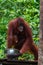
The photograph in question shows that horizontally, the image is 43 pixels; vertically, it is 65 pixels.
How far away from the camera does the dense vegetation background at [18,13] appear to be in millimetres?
5923

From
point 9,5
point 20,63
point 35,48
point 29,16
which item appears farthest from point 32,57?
point 20,63

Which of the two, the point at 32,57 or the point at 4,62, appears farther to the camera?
the point at 32,57

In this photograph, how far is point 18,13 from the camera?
6457 mm

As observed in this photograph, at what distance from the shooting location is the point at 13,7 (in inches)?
258

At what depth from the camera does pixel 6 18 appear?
20.5ft

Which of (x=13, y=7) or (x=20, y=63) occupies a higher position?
(x=13, y=7)

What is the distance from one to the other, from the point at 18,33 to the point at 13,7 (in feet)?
4.46

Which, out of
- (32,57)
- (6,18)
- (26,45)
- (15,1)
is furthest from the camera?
(15,1)

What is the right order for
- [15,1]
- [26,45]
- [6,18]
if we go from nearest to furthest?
[26,45]
[6,18]
[15,1]

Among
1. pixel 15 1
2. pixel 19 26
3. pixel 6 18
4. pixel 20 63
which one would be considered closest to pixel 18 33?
pixel 19 26

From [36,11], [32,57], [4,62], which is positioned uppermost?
[36,11]

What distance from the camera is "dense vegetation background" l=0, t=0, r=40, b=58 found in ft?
19.4

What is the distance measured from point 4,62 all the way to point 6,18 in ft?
9.54

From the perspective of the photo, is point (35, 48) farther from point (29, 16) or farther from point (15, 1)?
point (15, 1)
